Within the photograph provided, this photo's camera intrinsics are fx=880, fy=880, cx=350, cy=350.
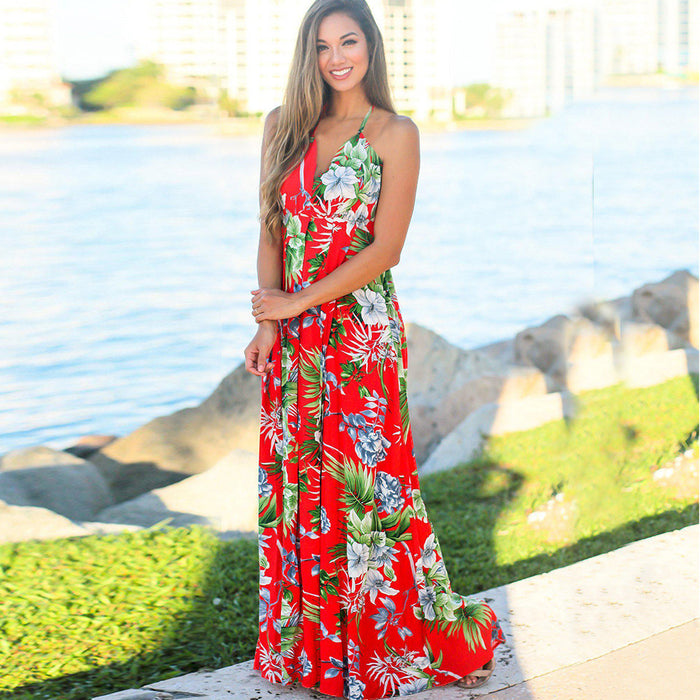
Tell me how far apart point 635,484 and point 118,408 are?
2606 millimetres

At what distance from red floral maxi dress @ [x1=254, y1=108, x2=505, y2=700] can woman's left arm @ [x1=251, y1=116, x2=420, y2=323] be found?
4 cm

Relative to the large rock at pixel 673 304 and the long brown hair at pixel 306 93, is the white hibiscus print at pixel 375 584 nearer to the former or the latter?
the long brown hair at pixel 306 93

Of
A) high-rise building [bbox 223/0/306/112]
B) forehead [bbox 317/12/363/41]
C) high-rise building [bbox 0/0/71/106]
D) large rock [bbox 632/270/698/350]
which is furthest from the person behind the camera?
large rock [bbox 632/270/698/350]

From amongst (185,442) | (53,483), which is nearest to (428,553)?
(53,483)

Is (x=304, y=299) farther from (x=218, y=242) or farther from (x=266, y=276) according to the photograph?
(x=218, y=242)

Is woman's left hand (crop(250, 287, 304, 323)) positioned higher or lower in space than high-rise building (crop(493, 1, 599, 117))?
→ lower

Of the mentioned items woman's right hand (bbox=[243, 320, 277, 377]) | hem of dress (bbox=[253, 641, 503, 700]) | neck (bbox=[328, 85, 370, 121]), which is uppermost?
neck (bbox=[328, 85, 370, 121])

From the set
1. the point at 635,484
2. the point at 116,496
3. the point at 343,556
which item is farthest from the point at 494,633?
the point at 116,496

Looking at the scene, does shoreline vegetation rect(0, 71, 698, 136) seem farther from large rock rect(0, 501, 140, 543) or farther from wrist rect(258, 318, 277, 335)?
wrist rect(258, 318, 277, 335)

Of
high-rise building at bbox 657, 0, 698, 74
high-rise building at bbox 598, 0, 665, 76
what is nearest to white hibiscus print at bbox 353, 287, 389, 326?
high-rise building at bbox 598, 0, 665, 76

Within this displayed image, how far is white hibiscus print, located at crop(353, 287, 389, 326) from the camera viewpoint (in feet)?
7.23

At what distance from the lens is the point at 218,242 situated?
5.29 meters

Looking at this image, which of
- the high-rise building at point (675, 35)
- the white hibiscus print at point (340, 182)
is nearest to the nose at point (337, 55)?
the white hibiscus print at point (340, 182)

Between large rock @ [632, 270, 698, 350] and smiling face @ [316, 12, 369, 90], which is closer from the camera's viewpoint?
smiling face @ [316, 12, 369, 90]
